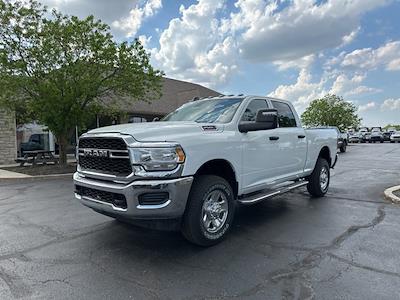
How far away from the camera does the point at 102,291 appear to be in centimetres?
336

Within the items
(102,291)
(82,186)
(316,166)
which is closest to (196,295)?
(102,291)

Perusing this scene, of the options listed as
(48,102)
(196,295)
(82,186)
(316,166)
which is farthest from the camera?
(48,102)

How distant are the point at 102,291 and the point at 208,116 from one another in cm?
310

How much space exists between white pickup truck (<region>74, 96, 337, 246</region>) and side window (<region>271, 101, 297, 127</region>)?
12.8 inches

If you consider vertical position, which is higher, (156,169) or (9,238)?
(156,169)

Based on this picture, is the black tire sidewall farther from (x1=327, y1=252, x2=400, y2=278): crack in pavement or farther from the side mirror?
(x1=327, y1=252, x2=400, y2=278): crack in pavement

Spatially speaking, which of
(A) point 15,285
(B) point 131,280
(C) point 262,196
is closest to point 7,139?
(A) point 15,285

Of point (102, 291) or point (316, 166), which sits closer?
point (102, 291)

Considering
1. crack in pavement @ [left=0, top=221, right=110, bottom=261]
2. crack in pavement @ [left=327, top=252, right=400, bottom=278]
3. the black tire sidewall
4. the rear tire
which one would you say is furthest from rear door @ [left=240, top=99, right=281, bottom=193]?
crack in pavement @ [left=0, top=221, right=110, bottom=261]

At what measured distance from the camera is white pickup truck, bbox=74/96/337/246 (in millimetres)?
4004

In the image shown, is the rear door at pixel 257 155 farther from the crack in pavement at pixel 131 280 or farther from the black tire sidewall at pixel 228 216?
the crack in pavement at pixel 131 280

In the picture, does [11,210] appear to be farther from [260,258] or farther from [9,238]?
[260,258]

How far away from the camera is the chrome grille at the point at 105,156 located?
4.15 m

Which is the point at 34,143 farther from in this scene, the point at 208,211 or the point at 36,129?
the point at 208,211
